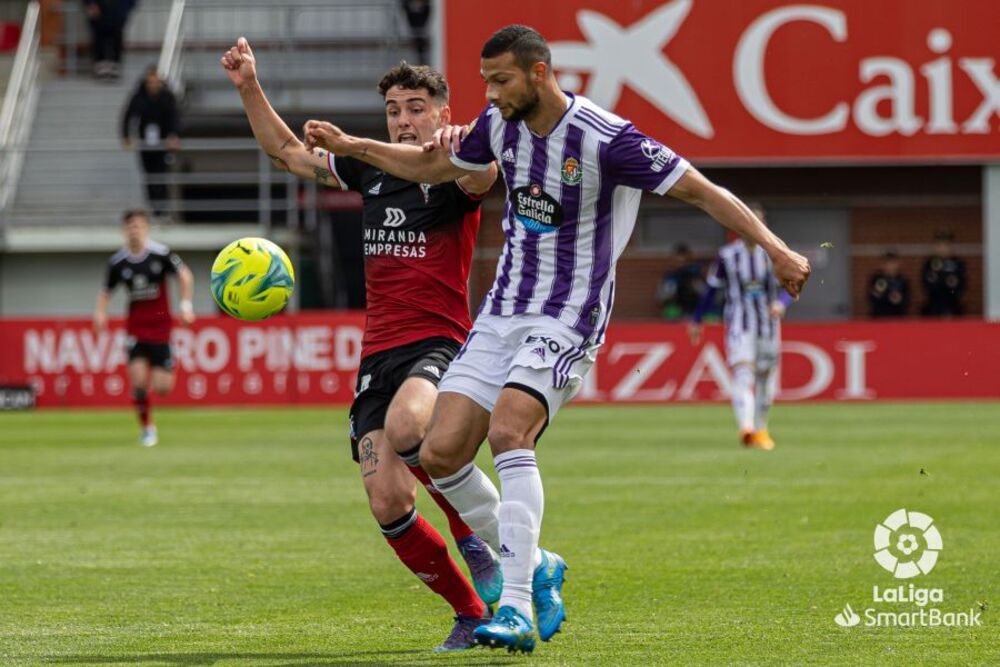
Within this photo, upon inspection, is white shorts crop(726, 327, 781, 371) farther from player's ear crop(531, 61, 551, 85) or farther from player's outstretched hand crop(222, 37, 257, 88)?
player's ear crop(531, 61, 551, 85)

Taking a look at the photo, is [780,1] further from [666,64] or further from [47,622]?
[47,622]

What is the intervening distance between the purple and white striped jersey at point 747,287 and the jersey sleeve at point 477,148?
1104 centimetres

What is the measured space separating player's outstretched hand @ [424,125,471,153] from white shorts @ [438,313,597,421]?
665 millimetres

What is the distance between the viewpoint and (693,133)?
28.8 m

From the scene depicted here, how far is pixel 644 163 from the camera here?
6355 mm

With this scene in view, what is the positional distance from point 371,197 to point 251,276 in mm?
A: 606

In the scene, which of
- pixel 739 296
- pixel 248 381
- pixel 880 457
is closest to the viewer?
pixel 880 457

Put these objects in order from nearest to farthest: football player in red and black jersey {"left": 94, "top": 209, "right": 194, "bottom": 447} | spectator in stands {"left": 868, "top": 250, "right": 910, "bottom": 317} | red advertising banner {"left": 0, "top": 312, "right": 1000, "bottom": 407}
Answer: football player in red and black jersey {"left": 94, "top": 209, "right": 194, "bottom": 447}
red advertising banner {"left": 0, "top": 312, "right": 1000, "bottom": 407}
spectator in stands {"left": 868, "top": 250, "right": 910, "bottom": 317}

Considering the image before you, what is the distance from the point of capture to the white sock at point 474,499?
675 cm

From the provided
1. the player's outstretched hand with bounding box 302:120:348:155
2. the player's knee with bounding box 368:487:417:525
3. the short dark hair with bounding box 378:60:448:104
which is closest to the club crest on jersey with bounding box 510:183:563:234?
the player's outstretched hand with bounding box 302:120:348:155

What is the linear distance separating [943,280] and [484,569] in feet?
70.8

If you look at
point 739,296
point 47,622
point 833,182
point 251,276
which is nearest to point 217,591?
point 47,622

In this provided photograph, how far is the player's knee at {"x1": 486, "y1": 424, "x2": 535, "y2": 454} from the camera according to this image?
633 cm

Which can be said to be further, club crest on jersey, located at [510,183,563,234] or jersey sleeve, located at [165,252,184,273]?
jersey sleeve, located at [165,252,184,273]
